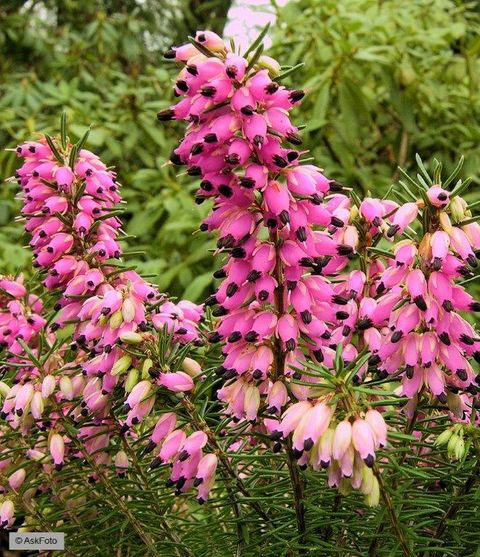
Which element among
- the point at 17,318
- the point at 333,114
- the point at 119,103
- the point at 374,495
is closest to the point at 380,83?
the point at 333,114

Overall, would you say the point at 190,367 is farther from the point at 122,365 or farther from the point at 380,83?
the point at 380,83

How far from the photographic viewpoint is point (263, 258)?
1067 millimetres

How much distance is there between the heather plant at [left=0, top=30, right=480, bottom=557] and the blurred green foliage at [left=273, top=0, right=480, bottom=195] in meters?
2.62

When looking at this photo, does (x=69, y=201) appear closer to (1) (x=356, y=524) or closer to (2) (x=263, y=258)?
(2) (x=263, y=258)

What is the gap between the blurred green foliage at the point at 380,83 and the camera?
411 centimetres

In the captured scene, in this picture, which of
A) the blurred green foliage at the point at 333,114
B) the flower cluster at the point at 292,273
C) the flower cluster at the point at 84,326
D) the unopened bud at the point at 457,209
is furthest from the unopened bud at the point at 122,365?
the blurred green foliage at the point at 333,114

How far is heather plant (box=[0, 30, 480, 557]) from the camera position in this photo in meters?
1.05

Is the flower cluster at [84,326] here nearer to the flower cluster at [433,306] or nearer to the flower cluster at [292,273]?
the flower cluster at [292,273]

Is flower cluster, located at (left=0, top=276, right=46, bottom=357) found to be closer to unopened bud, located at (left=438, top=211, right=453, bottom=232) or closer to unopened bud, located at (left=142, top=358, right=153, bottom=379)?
unopened bud, located at (left=142, top=358, right=153, bottom=379)

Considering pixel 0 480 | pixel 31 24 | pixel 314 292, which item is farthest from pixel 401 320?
pixel 31 24

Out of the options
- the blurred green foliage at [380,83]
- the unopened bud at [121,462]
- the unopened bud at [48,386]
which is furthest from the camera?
the blurred green foliage at [380,83]

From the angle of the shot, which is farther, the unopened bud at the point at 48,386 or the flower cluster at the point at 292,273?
the unopened bud at the point at 48,386

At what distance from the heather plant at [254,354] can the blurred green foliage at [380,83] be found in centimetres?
262

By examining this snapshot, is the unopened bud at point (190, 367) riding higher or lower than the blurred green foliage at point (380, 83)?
higher
